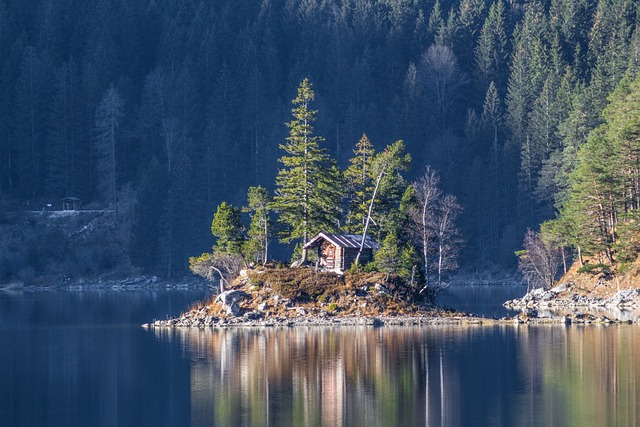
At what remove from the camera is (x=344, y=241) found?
79.3 metres

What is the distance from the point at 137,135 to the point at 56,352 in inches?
3859

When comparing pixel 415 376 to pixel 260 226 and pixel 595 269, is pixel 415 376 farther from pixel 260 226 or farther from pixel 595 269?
pixel 595 269

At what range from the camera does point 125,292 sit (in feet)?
427

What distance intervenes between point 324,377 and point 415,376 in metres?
4.17

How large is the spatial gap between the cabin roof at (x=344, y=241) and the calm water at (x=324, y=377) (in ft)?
27.2

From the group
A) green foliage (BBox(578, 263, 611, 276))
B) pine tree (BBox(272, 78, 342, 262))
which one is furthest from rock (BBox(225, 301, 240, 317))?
green foliage (BBox(578, 263, 611, 276))

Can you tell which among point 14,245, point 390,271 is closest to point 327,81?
point 14,245

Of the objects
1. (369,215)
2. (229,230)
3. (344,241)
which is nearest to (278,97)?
(229,230)

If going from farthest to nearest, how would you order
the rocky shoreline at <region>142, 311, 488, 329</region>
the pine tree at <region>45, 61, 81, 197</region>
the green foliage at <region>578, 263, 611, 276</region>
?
the pine tree at <region>45, 61, 81, 197</region>
the green foliage at <region>578, 263, 611, 276</region>
the rocky shoreline at <region>142, 311, 488, 329</region>

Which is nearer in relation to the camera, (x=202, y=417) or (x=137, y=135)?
(x=202, y=417)

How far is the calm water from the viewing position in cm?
4512

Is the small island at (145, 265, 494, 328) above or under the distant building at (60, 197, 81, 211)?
under

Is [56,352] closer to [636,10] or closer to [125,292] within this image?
[125,292]

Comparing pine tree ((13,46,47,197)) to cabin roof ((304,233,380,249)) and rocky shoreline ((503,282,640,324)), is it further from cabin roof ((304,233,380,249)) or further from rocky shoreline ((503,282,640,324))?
cabin roof ((304,233,380,249))
